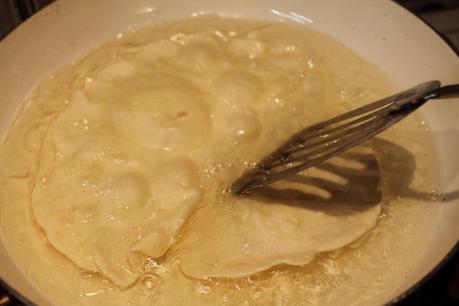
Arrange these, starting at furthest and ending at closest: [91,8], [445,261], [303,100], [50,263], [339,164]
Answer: [91,8] → [303,100] → [339,164] → [50,263] → [445,261]

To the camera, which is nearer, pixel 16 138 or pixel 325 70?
pixel 16 138

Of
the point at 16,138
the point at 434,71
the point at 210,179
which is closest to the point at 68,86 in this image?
the point at 16,138

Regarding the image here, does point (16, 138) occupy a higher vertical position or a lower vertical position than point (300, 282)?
higher

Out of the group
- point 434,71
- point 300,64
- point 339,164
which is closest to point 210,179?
point 339,164

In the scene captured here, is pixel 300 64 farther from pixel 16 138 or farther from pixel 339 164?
pixel 16 138

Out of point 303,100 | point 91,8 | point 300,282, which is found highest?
point 91,8

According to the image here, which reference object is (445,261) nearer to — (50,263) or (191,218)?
(191,218)

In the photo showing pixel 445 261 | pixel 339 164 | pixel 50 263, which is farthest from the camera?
pixel 339 164
